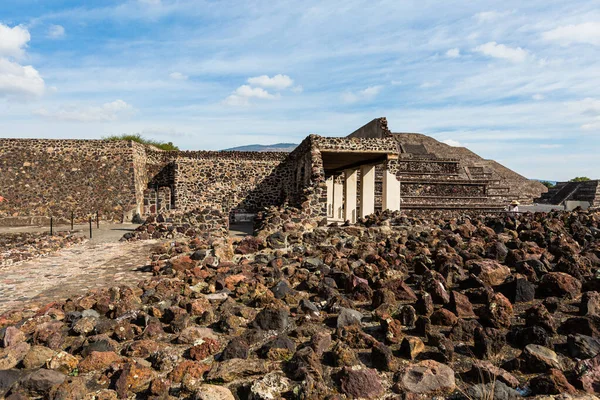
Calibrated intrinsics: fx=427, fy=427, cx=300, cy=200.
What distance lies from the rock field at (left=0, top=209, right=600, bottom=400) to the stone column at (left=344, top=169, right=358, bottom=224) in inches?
399

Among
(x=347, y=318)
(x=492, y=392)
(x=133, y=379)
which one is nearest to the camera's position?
(x=492, y=392)

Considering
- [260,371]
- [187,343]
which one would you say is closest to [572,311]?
[260,371]

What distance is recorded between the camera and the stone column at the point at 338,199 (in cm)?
1933

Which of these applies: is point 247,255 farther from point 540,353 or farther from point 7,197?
point 7,197

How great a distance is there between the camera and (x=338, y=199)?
2094 cm

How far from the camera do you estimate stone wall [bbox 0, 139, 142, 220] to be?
20.4 m

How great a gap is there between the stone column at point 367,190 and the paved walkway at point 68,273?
26.0 ft

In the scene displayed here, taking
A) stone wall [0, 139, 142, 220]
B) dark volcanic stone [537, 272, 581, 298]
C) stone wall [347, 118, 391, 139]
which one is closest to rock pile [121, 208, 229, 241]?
stone wall [347, 118, 391, 139]

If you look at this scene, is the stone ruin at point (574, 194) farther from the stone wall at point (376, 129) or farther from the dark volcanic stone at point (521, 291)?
the dark volcanic stone at point (521, 291)

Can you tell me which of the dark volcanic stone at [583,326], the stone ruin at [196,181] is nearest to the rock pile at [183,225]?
the stone ruin at [196,181]

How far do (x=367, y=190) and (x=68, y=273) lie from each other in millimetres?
10557

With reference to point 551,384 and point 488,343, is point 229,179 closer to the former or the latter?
point 488,343

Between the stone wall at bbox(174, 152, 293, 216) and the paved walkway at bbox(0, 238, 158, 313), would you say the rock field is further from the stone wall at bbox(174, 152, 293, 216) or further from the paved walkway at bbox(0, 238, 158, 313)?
the stone wall at bbox(174, 152, 293, 216)

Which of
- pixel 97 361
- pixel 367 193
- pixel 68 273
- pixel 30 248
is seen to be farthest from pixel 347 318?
pixel 367 193
